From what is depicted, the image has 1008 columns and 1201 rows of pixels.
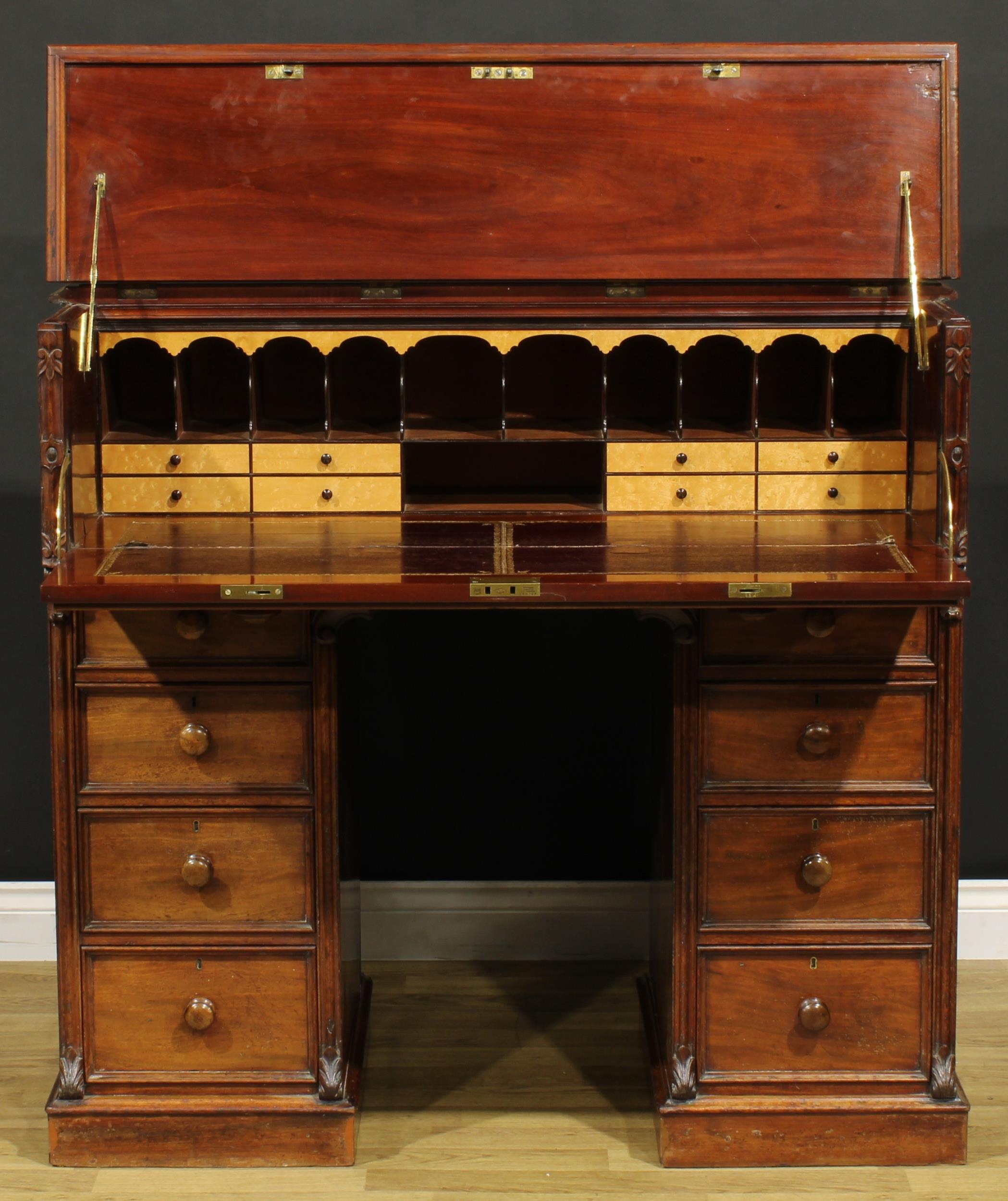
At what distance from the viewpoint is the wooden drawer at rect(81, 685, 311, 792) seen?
2.92 m

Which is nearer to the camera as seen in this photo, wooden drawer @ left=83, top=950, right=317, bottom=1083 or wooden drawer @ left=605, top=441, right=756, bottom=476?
wooden drawer @ left=83, top=950, right=317, bottom=1083

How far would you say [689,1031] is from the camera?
9.87 feet

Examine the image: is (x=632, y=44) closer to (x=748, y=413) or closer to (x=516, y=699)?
(x=748, y=413)

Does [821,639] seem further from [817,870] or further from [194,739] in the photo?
[194,739]

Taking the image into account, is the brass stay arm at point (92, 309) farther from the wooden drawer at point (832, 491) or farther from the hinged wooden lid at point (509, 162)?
the wooden drawer at point (832, 491)

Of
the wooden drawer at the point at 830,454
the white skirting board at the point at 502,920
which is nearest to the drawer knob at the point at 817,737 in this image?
the wooden drawer at the point at 830,454

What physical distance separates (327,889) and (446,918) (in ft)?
3.05

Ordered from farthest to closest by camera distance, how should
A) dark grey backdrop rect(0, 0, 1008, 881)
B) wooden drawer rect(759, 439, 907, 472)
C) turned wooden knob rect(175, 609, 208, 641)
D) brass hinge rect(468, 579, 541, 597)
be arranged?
dark grey backdrop rect(0, 0, 1008, 881)
wooden drawer rect(759, 439, 907, 472)
turned wooden knob rect(175, 609, 208, 641)
brass hinge rect(468, 579, 541, 597)

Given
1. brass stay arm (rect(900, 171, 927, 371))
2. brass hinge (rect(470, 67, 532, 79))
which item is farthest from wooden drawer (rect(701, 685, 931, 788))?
brass hinge (rect(470, 67, 532, 79))

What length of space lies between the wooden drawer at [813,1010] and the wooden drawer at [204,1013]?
30.1 inches

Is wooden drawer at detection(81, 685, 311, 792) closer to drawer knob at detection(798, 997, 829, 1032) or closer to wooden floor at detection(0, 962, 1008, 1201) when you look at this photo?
wooden floor at detection(0, 962, 1008, 1201)

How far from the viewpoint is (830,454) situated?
3.13 m

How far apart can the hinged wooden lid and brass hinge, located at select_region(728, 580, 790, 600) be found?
76cm

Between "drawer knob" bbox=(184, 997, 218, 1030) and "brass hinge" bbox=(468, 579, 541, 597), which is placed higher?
"brass hinge" bbox=(468, 579, 541, 597)
